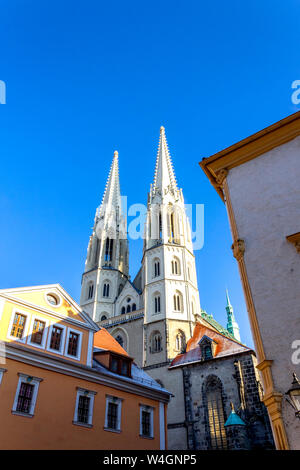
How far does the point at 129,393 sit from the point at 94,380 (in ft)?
8.20

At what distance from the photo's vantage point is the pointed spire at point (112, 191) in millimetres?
60938

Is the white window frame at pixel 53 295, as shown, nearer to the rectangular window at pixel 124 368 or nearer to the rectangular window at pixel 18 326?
the rectangular window at pixel 18 326

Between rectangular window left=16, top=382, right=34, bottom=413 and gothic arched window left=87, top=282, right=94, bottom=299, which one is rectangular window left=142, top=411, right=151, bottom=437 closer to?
rectangular window left=16, top=382, right=34, bottom=413

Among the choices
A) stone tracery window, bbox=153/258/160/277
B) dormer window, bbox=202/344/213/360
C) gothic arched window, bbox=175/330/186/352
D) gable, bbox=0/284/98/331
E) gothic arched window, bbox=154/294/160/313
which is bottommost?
gable, bbox=0/284/98/331

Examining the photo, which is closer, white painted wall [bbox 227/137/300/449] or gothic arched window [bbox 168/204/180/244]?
white painted wall [bbox 227/137/300/449]

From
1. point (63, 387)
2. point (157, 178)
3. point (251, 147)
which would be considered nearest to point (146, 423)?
point (63, 387)

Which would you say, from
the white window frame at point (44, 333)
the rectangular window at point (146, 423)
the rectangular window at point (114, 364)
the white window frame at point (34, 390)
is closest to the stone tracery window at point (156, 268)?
the rectangular window at point (114, 364)

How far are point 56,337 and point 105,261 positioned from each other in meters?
34.4

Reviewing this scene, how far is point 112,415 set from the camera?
17.8 metres

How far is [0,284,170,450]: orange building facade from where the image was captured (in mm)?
14828

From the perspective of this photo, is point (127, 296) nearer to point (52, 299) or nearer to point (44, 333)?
point (52, 299)

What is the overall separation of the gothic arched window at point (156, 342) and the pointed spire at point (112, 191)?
27.2m

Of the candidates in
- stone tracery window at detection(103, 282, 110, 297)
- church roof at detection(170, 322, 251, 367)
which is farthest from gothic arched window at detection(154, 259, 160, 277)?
church roof at detection(170, 322, 251, 367)

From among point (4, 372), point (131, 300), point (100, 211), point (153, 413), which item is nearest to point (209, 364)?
point (153, 413)
